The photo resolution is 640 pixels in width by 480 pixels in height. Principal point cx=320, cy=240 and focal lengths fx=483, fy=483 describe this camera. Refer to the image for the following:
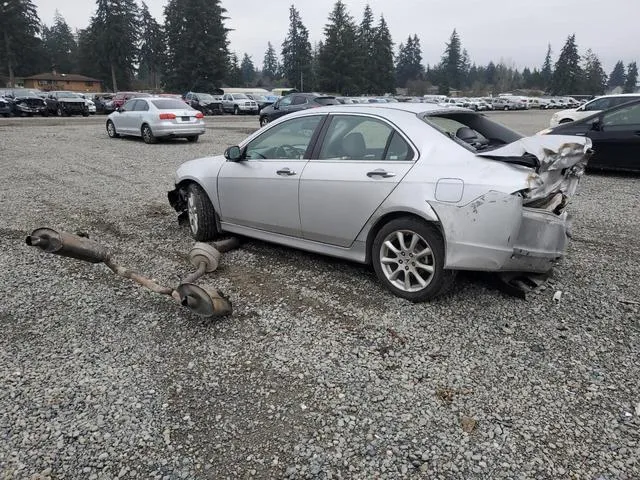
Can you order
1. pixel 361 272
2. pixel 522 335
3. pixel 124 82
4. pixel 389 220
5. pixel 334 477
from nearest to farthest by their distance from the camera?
1. pixel 334 477
2. pixel 522 335
3. pixel 389 220
4. pixel 361 272
5. pixel 124 82

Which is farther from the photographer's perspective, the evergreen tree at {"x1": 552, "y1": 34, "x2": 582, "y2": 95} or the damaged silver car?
the evergreen tree at {"x1": 552, "y1": 34, "x2": 582, "y2": 95}

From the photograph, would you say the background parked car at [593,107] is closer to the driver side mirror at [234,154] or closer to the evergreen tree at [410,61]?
the driver side mirror at [234,154]

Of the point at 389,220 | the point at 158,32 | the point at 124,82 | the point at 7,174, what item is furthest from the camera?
the point at 158,32

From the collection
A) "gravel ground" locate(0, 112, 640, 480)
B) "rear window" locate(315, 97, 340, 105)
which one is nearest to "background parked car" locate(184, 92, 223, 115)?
"rear window" locate(315, 97, 340, 105)

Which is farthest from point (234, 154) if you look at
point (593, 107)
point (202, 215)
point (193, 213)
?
point (593, 107)

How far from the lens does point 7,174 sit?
33.0ft

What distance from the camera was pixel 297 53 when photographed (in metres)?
83.2

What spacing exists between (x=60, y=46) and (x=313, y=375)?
112558mm

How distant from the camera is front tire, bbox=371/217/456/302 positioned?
3.81 meters

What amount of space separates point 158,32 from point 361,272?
95.5 meters

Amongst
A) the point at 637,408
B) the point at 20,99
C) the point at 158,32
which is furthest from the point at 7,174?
the point at 158,32

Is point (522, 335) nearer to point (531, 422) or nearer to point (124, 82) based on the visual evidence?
point (531, 422)

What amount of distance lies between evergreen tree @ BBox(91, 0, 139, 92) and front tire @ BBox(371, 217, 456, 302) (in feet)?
262

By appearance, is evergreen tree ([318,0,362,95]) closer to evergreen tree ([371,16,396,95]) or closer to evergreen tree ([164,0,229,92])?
evergreen tree ([371,16,396,95])
